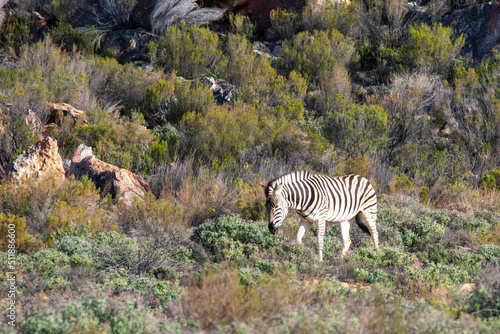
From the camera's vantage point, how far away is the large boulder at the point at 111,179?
360 inches

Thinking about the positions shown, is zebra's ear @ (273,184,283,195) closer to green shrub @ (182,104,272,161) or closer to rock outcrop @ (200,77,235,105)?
green shrub @ (182,104,272,161)

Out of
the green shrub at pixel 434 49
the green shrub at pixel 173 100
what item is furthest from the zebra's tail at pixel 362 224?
the green shrub at pixel 434 49

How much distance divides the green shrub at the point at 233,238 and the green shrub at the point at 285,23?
15194 millimetres

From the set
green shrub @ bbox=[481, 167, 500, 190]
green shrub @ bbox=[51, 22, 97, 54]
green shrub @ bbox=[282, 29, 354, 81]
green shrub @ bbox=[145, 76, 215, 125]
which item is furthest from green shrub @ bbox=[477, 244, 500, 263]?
green shrub @ bbox=[51, 22, 97, 54]

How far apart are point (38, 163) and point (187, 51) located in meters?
10.6

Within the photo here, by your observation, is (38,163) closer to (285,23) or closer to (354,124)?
(354,124)

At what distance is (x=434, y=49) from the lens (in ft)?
61.0

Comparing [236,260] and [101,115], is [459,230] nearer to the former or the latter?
[236,260]

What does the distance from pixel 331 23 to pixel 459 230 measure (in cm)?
1394

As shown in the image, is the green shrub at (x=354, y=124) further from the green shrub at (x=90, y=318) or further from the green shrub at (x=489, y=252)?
the green shrub at (x=90, y=318)

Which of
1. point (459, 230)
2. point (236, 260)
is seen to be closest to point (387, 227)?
point (459, 230)

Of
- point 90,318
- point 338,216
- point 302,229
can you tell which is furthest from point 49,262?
point 338,216

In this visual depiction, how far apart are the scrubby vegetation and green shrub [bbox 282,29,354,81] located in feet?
0.30

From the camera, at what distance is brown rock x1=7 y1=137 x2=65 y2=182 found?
338 inches
